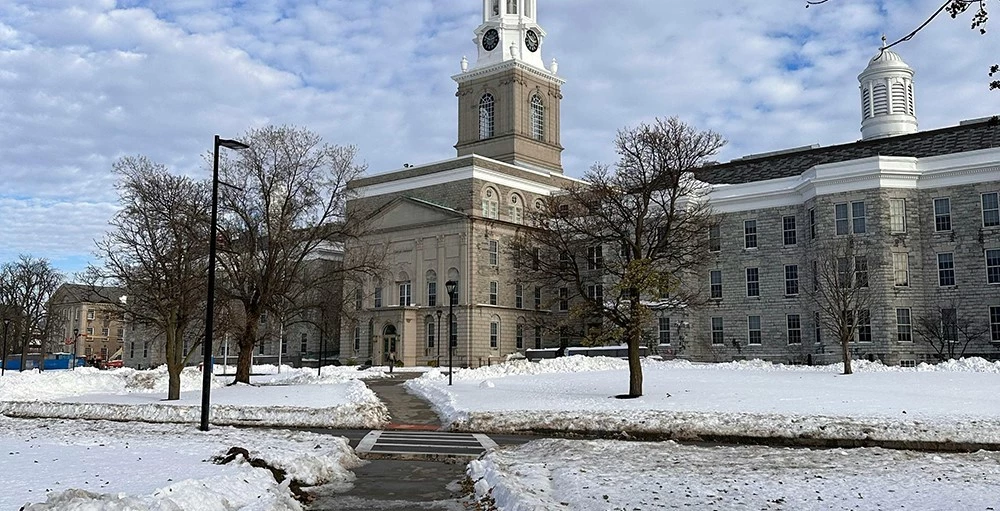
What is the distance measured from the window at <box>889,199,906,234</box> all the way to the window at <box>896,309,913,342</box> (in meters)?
4.42

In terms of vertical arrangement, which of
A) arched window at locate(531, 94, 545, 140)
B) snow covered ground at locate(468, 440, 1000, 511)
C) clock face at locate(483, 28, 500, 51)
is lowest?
snow covered ground at locate(468, 440, 1000, 511)

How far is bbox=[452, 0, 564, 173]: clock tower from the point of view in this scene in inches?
3076

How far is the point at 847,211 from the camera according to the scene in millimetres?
48562

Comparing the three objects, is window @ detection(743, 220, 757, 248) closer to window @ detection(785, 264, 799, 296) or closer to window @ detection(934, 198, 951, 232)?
window @ detection(785, 264, 799, 296)

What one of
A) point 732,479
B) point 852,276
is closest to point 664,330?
point 852,276

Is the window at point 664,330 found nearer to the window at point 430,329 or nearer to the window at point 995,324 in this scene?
the window at point 995,324

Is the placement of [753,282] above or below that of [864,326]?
above

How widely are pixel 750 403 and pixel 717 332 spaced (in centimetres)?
3051

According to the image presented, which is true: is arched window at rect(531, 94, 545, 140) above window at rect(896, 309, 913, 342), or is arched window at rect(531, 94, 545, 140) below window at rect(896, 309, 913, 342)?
above

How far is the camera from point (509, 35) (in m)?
80.8

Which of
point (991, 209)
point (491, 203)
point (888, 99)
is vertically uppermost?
point (888, 99)

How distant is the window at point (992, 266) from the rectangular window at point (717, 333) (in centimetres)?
1494

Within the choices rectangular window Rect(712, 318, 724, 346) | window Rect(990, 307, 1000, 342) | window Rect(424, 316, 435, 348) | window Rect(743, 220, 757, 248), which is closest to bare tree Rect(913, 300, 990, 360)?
window Rect(990, 307, 1000, 342)

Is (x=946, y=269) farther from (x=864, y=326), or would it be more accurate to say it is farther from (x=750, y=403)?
(x=750, y=403)
